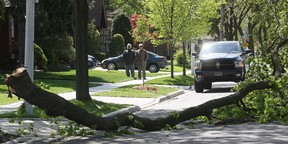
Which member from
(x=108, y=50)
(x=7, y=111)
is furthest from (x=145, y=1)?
(x=108, y=50)

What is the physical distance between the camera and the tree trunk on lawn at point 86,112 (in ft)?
29.0

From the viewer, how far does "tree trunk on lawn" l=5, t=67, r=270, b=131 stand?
8.84 m

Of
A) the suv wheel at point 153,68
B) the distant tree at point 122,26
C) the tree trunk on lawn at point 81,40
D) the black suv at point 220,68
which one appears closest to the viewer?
the tree trunk on lawn at point 81,40

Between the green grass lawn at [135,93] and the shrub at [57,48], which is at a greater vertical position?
the shrub at [57,48]

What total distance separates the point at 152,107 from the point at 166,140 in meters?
7.49

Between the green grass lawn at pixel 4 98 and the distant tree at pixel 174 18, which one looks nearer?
the green grass lawn at pixel 4 98

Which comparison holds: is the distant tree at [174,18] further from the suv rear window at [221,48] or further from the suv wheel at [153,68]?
the suv wheel at [153,68]

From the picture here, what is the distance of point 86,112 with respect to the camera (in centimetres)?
1000

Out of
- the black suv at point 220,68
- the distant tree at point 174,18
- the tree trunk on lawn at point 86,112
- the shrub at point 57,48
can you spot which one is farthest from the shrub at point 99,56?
the tree trunk on lawn at point 86,112

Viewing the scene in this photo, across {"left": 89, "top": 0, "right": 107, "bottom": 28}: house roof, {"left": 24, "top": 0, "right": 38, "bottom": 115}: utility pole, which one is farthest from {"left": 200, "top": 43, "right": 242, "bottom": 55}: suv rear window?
{"left": 89, "top": 0, "right": 107, "bottom": 28}: house roof

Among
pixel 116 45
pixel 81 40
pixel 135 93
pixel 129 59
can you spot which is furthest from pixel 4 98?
pixel 116 45

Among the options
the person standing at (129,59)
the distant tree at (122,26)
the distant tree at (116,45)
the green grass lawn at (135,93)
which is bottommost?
the green grass lawn at (135,93)

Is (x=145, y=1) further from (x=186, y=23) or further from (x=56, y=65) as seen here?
(x=56, y=65)

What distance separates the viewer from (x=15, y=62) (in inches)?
1287
